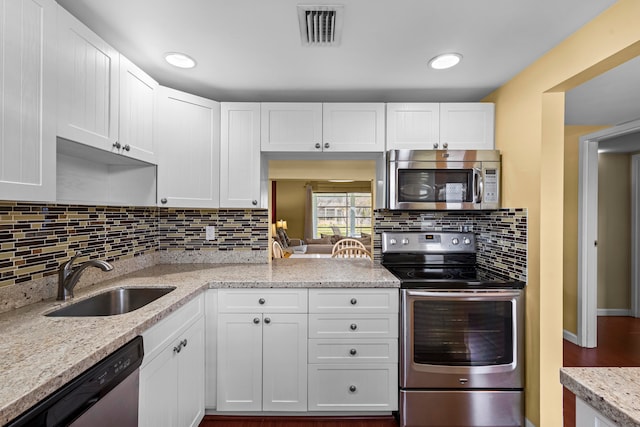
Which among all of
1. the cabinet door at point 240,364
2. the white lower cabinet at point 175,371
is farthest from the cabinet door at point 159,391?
the cabinet door at point 240,364

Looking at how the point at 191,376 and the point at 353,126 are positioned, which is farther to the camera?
the point at 353,126

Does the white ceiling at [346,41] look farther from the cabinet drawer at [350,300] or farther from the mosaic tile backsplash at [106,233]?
the cabinet drawer at [350,300]

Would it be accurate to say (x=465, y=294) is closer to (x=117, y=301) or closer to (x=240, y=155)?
(x=240, y=155)

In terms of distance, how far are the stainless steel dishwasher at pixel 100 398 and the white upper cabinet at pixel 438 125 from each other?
75.2 inches

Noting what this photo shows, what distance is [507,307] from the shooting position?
185 cm

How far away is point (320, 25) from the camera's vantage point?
1.48 meters

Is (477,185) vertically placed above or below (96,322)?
above

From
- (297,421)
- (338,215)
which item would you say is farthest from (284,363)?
(338,215)

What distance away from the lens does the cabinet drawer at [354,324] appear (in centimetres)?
188

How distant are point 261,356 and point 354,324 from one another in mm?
600

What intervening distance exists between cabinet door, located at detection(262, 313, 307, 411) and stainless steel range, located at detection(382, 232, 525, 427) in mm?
608

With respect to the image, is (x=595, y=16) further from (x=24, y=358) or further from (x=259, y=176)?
(x=24, y=358)

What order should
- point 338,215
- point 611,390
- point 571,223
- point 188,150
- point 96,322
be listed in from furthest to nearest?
point 338,215
point 571,223
point 188,150
point 96,322
point 611,390

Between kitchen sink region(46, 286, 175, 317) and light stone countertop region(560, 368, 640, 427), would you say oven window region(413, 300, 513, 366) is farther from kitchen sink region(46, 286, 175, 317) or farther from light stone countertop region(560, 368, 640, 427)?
kitchen sink region(46, 286, 175, 317)
